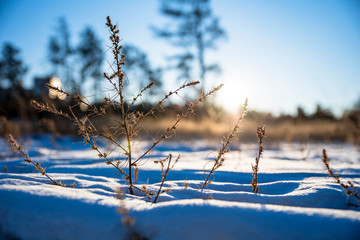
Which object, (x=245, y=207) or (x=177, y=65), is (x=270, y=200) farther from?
(x=177, y=65)

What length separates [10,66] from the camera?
3153 cm

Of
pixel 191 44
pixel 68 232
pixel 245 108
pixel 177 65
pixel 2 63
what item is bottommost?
pixel 68 232

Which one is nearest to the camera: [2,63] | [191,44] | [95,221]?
[95,221]

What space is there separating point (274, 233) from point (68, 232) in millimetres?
879

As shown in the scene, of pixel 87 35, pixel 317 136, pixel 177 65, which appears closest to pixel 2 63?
pixel 87 35

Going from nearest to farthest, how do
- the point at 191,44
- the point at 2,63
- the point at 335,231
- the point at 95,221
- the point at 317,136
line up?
the point at 335,231 → the point at 95,221 → the point at 317,136 → the point at 191,44 → the point at 2,63

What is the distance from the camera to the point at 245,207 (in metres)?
1.04

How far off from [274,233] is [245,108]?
82 cm

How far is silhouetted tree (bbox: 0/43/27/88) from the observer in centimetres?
3105

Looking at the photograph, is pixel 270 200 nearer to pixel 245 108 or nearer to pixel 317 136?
pixel 245 108

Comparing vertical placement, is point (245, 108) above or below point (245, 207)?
above

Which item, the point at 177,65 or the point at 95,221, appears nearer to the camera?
the point at 95,221

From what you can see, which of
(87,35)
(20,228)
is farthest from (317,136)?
(87,35)

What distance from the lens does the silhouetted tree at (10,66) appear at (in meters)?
31.0
